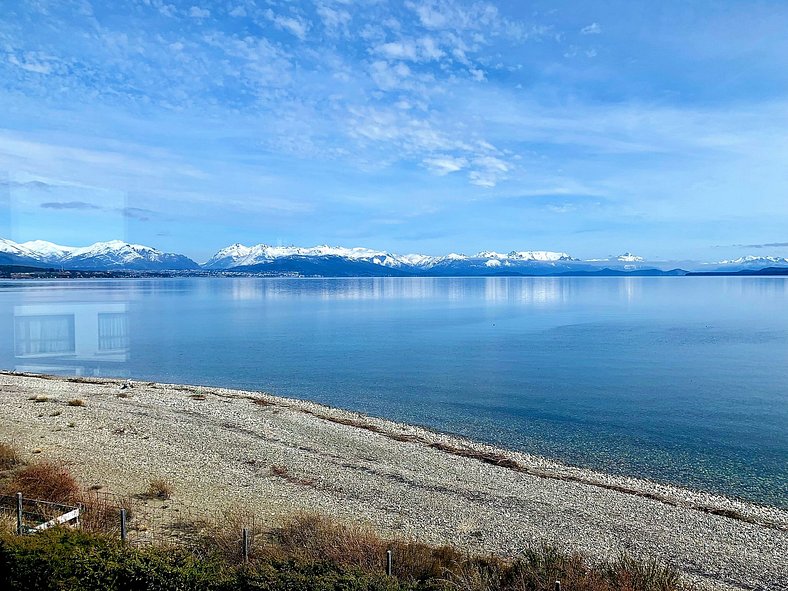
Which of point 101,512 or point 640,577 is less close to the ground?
point 101,512

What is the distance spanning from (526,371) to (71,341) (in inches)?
1799

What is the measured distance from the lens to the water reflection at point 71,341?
1667 inches

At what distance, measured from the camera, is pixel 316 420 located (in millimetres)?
25188

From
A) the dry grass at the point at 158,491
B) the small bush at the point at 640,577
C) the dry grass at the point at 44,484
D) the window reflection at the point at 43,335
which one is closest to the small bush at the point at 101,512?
the dry grass at the point at 44,484

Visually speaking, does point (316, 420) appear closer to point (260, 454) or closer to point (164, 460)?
point (260, 454)

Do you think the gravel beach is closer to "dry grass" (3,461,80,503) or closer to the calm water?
"dry grass" (3,461,80,503)

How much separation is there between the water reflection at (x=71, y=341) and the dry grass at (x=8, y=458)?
2440 cm

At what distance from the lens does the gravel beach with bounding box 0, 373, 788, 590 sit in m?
13.1

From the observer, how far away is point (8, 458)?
51.2ft

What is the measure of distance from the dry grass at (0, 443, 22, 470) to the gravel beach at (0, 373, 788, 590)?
135 cm

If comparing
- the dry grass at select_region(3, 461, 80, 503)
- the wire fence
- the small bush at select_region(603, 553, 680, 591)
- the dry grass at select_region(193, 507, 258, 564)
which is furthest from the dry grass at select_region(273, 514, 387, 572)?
the dry grass at select_region(3, 461, 80, 503)

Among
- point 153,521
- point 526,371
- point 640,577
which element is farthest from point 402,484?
point 526,371

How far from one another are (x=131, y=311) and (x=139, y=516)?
8569 centimetres

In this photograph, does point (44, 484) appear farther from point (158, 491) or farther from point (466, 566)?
point (466, 566)
